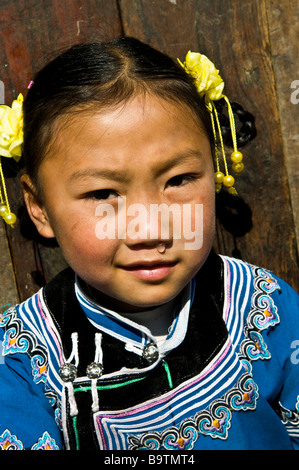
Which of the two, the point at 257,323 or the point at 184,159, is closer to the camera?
the point at 184,159

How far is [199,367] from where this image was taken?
118 cm

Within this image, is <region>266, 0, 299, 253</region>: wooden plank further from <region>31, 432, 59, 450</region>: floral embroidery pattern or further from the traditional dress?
<region>31, 432, 59, 450</region>: floral embroidery pattern

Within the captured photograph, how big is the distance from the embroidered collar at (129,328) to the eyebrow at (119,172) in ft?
0.98

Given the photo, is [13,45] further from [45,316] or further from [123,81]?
[45,316]

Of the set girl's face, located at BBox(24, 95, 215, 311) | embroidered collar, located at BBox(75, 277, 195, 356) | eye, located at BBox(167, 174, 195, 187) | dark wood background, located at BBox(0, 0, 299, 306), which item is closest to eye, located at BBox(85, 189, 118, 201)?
girl's face, located at BBox(24, 95, 215, 311)

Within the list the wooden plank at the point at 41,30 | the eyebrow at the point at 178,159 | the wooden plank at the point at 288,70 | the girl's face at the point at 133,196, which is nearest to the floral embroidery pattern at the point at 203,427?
the girl's face at the point at 133,196

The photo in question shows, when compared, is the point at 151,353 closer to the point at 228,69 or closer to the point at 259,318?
the point at 259,318

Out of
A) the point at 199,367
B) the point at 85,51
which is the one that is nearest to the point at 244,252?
the point at 199,367

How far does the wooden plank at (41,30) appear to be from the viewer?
1354 mm

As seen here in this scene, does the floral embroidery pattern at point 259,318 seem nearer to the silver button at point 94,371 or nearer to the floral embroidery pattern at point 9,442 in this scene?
the silver button at point 94,371

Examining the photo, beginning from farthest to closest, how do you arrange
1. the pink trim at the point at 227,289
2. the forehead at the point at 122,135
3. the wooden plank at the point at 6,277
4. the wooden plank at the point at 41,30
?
the wooden plank at the point at 6,277, the wooden plank at the point at 41,30, the pink trim at the point at 227,289, the forehead at the point at 122,135

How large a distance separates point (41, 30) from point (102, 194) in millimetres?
557

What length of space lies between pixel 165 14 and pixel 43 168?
0.56 metres

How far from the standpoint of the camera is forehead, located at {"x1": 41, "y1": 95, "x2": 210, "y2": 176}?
100 centimetres
